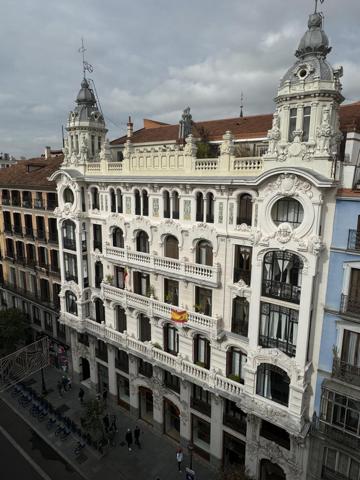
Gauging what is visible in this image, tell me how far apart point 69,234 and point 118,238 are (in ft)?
23.0

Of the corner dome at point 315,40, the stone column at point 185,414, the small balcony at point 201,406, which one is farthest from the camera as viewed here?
the stone column at point 185,414

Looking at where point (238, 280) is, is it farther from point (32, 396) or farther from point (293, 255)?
point (32, 396)

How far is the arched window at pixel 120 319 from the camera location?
117 ft

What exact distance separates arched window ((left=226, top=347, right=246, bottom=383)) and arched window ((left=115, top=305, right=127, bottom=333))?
41.8 feet

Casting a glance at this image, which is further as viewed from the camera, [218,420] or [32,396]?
[32,396]

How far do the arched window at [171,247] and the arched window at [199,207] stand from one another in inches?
132

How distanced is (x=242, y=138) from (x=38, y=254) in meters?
31.6

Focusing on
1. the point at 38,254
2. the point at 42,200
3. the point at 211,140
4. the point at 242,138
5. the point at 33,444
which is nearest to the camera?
the point at 242,138

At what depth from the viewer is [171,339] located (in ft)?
106

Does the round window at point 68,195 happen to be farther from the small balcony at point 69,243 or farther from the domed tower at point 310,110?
the domed tower at point 310,110

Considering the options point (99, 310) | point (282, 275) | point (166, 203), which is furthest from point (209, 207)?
point (99, 310)

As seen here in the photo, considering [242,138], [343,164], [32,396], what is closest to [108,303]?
[32,396]

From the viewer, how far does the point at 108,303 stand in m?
36.0

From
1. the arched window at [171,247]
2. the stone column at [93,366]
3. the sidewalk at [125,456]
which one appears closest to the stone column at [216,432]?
the sidewalk at [125,456]
